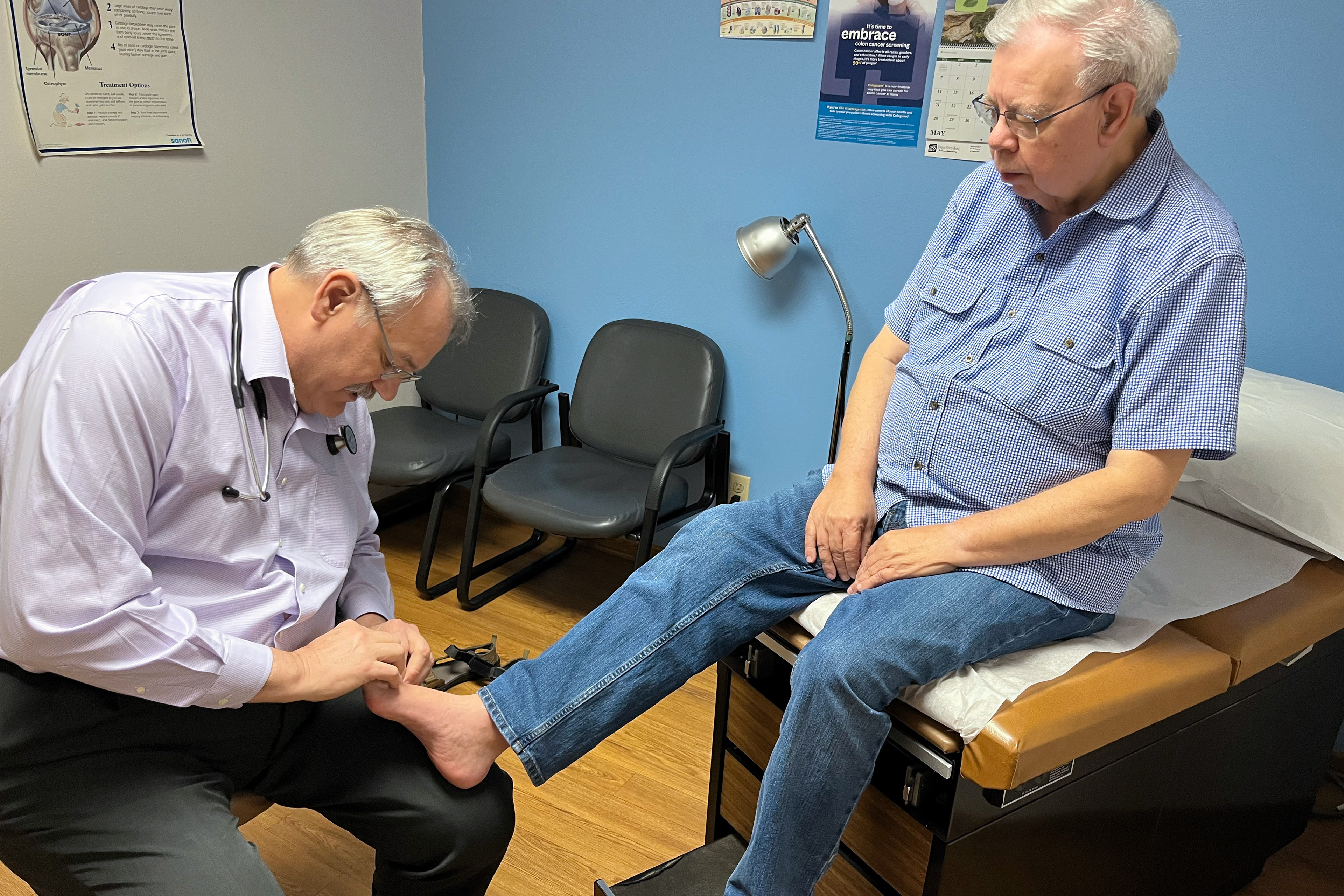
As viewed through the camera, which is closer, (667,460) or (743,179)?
(667,460)

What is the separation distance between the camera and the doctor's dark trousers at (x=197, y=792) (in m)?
1.20

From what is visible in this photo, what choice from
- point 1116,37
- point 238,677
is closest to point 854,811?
point 238,677

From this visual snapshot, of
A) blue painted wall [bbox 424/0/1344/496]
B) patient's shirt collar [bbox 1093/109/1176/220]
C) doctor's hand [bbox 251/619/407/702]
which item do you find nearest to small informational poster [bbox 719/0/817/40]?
blue painted wall [bbox 424/0/1344/496]

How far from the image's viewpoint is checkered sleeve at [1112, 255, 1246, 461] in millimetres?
1340

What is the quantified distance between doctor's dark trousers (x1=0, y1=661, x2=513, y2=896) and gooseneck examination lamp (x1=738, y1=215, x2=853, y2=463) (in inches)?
56.7

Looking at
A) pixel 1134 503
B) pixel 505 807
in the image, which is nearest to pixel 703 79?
pixel 1134 503

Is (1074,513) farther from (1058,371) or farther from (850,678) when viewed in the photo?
(850,678)

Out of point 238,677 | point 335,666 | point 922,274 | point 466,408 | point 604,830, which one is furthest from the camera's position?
point 466,408

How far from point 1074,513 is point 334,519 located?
3.47 feet

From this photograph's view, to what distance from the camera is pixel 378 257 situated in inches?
49.8

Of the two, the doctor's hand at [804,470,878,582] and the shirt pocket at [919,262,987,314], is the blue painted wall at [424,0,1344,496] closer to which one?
the shirt pocket at [919,262,987,314]

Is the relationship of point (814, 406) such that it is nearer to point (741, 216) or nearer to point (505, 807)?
point (741, 216)

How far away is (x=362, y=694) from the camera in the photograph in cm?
149

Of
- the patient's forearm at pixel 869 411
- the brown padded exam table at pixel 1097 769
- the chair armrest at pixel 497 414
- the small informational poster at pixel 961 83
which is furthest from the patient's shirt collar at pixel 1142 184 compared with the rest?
the chair armrest at pixel 497 414
